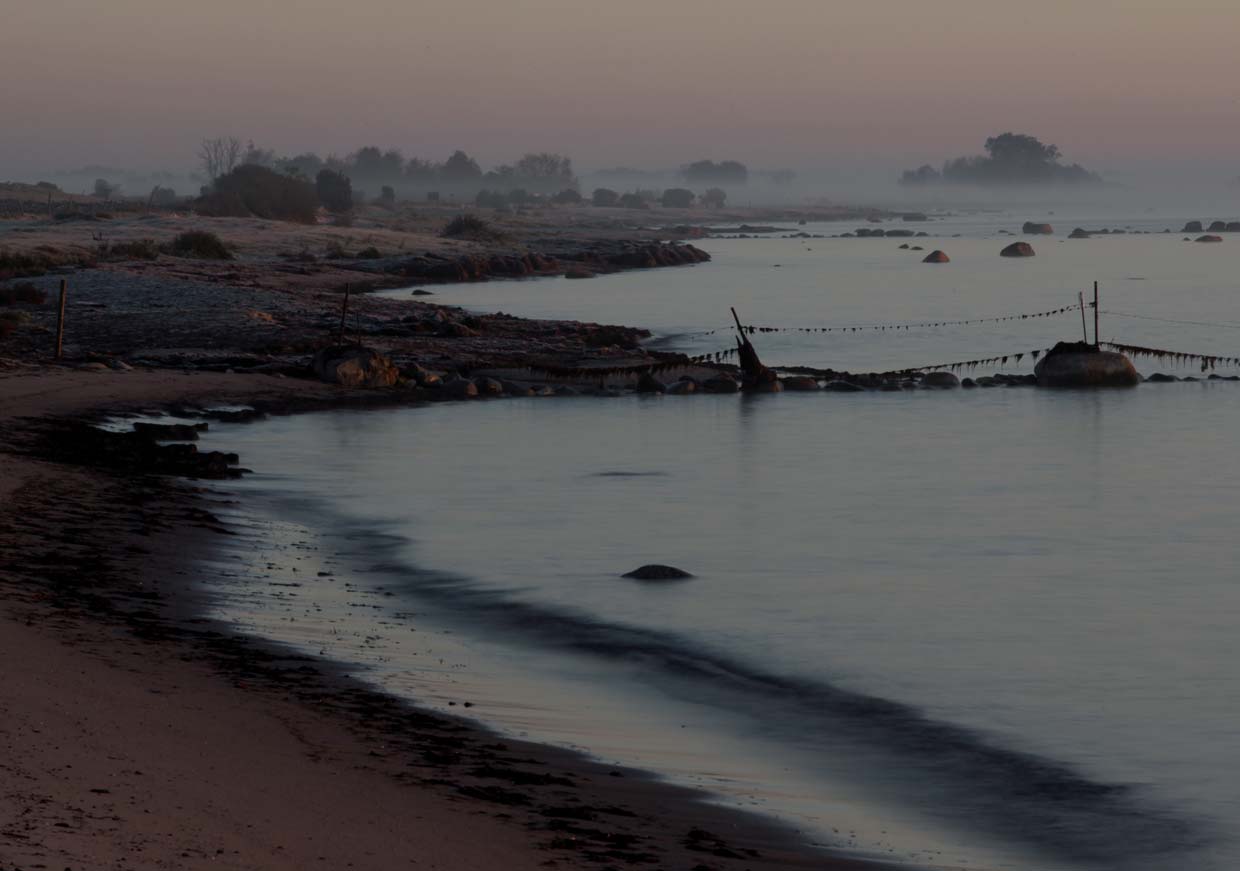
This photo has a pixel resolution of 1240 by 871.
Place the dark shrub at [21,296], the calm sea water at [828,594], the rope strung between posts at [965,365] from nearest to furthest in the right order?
the calm sea water at [828,594], the rope strung between posts at [965,365], the dark shrub at [21,296]

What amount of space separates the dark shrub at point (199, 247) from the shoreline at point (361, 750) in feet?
196

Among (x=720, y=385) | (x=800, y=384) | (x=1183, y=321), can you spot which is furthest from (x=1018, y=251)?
(x=720, y=385)

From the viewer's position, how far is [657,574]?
67.4 feet

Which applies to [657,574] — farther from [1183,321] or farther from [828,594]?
[1183,321]

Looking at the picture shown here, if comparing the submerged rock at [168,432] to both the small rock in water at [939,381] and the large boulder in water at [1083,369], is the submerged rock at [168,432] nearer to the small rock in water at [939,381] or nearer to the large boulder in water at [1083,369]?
the small rock in water at [939,381]

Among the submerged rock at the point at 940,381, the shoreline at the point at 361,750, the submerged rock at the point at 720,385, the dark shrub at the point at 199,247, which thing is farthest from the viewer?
the dark shrub at the point at 199,247

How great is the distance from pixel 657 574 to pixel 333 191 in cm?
13216

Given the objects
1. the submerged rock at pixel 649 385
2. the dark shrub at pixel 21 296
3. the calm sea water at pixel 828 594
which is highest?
the dark shrub at pixel 21 296

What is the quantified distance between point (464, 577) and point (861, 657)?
5.58m

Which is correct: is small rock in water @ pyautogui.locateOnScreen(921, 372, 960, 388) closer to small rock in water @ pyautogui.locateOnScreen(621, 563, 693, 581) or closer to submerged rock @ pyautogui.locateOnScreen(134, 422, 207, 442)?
submerged rock @ pyautogui.locateOnScreen(134, 422, 207, 442)

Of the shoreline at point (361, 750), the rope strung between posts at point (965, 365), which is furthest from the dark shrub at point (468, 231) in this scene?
the shoreline at point (361, 750)

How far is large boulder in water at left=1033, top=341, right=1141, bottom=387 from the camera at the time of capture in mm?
45594

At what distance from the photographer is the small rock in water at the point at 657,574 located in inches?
806

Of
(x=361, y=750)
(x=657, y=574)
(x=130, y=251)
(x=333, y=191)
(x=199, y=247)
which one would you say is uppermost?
(x=333, y=191)
